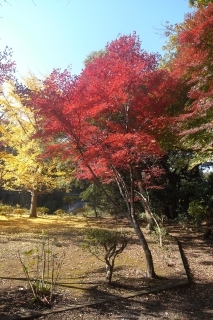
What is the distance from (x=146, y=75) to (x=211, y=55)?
2.38 metres

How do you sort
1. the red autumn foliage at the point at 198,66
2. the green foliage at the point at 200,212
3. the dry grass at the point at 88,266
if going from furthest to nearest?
the green foliage at the point at 200,212, the red autumn foliage at the point at 198,66, the dry grass at the point at 88,266

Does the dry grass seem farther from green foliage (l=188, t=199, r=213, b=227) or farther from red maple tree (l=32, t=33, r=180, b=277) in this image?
green foliage (l=188, t=199, r=213, b=227)

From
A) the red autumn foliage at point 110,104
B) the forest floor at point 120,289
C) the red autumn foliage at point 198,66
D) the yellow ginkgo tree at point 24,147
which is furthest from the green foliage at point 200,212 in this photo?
the yellow ginkgo tree at point 24,147

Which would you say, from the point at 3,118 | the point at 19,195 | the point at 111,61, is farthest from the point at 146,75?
the point at 19,195

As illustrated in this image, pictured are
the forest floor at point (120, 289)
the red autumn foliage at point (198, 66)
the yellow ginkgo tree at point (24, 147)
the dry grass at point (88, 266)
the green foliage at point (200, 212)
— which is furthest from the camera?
the yellow ginkgo tree at point (24, 147)

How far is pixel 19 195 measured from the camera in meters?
28.1

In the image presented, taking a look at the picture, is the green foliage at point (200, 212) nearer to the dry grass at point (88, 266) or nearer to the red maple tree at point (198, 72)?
the dry grass at point (88, 266)

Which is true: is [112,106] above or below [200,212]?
above

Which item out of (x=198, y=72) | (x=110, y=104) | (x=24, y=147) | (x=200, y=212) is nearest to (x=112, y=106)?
(x=110, y=104)

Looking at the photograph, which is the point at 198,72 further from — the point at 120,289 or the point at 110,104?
the point at 120,289

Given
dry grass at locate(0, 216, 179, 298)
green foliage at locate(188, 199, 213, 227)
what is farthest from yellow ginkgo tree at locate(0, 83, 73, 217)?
green foliage at locate(188, 199, 213, 227)

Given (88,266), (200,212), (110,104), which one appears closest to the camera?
(110,104)

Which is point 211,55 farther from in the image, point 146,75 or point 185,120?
point 146,75

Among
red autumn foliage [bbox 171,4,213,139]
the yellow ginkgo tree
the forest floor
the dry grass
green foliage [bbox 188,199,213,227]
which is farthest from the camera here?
the yellow ginkgo tree
